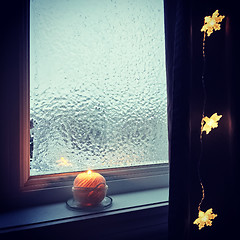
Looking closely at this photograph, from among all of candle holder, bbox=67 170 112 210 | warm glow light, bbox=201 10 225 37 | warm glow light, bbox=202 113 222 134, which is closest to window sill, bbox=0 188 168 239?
candle holder, bbox=67 170 112 210

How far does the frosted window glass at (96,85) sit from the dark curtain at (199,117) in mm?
285

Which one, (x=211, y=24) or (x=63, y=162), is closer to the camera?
(x=211, y=24)

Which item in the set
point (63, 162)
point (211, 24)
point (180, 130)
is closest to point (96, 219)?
point (63, 162)

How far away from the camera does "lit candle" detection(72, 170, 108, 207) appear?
81 centimetres

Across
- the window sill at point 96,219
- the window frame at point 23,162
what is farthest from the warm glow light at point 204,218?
the window frame at point 23,162

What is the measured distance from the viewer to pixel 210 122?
86 cm

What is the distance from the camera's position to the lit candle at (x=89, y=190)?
2.65 feet

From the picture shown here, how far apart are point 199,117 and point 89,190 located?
1.66 feet

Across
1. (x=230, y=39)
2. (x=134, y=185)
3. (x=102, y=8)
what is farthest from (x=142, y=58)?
(x=134, y=185)

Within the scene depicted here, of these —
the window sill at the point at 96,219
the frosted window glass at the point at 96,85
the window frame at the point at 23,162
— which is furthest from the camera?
the frosted window glass at the point at 96,85

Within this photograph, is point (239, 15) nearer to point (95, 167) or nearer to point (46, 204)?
point (95, 167)

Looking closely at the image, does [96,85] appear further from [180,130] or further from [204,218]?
[204,218]

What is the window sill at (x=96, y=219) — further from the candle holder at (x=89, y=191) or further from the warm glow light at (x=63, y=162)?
the warm glow light at (x=63, y=162)

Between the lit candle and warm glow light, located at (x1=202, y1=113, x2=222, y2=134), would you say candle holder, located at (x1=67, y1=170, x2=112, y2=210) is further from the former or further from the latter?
warm glow light, located at (x1=202, y1=113, x2=222, y2=134)
